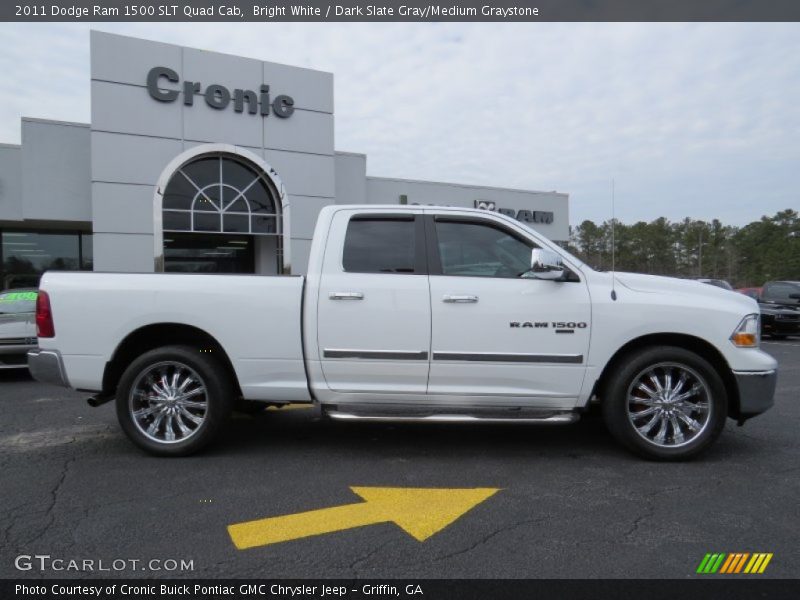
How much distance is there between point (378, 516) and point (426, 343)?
4.62 ft

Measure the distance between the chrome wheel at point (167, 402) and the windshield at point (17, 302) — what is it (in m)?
5.62

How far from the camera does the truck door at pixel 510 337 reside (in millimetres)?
4410

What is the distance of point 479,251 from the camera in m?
4.66

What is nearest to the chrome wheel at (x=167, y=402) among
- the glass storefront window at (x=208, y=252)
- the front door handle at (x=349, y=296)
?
the front door handle at (x=349, y=296)

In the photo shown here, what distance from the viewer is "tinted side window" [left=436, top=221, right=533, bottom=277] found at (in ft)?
15.1

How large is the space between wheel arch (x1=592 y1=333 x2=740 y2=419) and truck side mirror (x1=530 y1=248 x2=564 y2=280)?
2.63 feet

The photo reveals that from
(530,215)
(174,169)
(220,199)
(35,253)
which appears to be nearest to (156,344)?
(174,169)

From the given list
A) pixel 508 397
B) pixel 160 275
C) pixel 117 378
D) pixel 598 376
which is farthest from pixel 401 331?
pixel 117 378

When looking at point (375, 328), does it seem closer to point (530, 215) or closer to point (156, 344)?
point (156, 344)

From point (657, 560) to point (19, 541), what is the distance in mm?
3413

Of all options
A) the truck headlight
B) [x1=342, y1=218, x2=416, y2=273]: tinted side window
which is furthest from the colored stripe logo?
[x1=342, y1=218, x2=416, y2=273]: tinted side window
